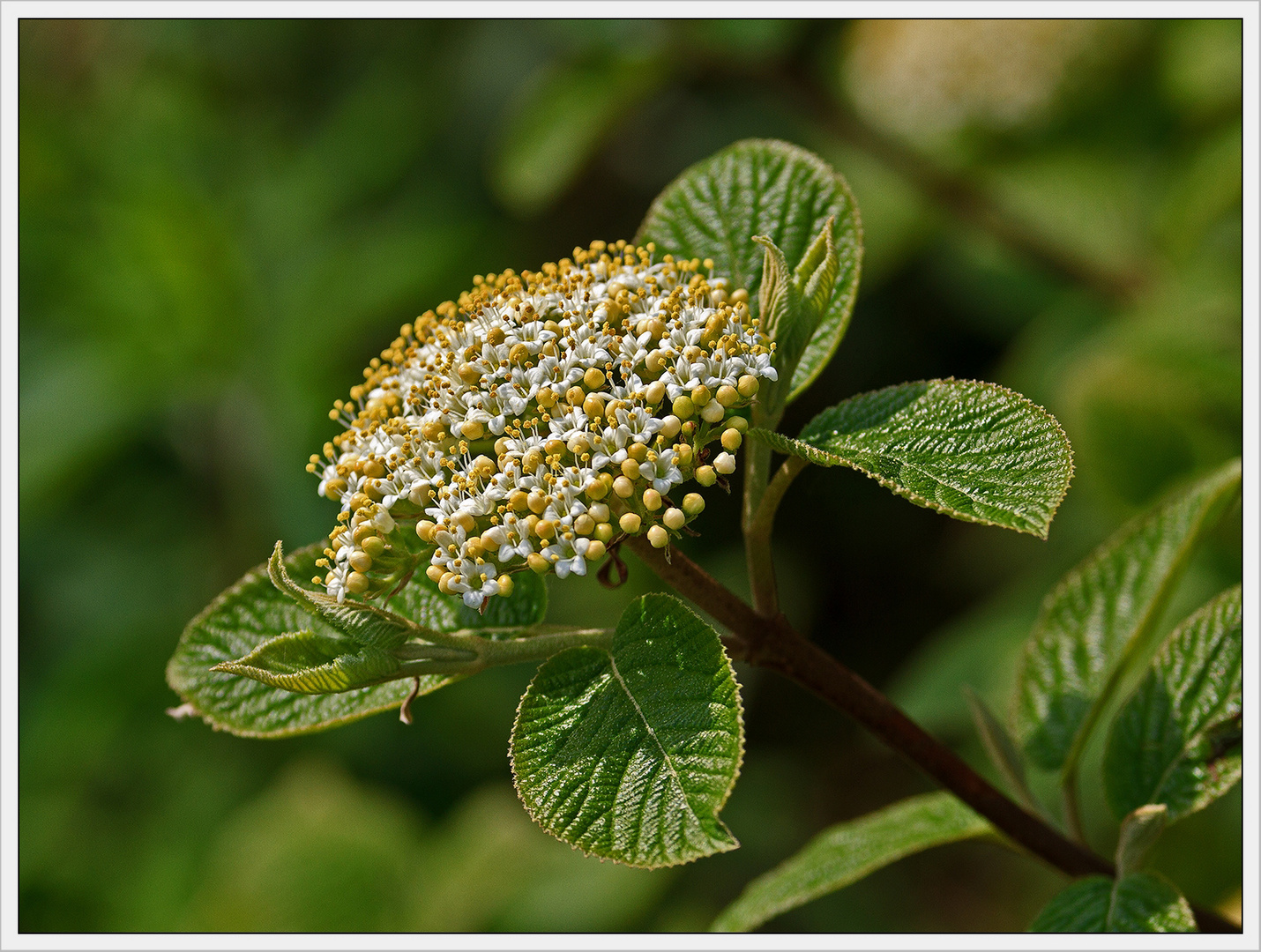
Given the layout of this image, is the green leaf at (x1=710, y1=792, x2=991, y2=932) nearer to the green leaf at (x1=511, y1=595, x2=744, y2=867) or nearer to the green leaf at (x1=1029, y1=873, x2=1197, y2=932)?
the green leaf at (x1=1029, y1=873, x2=1197, y2=932)

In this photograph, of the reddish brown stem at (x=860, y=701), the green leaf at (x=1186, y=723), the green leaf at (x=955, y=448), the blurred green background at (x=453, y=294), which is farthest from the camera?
the blurred green background at (x=453, y=294)

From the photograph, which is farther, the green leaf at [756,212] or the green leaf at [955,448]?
the green leaf at [756,212]

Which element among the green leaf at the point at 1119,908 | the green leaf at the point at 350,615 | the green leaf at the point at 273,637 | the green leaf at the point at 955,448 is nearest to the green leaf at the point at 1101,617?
the green leaf at the point at 1119,908

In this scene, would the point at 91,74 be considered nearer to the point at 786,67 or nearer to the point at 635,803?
the point at 786,67

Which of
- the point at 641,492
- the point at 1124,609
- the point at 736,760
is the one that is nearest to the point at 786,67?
the point at 1124,609

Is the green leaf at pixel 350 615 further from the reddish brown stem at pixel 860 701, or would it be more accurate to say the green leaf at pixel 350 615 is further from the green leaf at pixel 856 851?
the green leaf at pixel 856 851
